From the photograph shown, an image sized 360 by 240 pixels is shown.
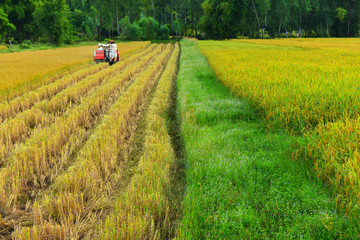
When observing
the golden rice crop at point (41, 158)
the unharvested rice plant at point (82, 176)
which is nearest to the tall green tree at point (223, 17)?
the unharvested rice plant at point (82, 176)

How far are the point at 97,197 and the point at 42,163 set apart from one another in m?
1.35

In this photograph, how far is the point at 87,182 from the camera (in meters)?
3.07

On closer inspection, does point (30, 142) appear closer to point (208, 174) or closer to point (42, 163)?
point (42, 163)

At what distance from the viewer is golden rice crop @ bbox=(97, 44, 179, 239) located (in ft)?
7.34

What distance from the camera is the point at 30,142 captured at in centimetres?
424

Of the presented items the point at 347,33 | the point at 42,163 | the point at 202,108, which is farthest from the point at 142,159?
the point at 347,33

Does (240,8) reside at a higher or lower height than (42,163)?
higher

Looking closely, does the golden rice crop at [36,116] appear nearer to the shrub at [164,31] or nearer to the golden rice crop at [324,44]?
the golden rice crop at [324,44]

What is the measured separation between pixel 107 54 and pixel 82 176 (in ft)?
49.7

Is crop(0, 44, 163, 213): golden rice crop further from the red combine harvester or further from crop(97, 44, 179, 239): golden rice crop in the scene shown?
the red combine harvester

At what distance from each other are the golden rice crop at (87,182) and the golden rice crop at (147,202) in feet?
1.00

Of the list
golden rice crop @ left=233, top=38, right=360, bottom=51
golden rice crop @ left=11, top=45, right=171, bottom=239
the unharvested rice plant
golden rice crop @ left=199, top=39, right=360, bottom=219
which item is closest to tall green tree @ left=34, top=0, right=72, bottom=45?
golden rice crop @ left=233, top=38, right=360, bottom=51

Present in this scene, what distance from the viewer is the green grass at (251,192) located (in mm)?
2180

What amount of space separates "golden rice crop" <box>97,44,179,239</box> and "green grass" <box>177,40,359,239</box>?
30 cm
